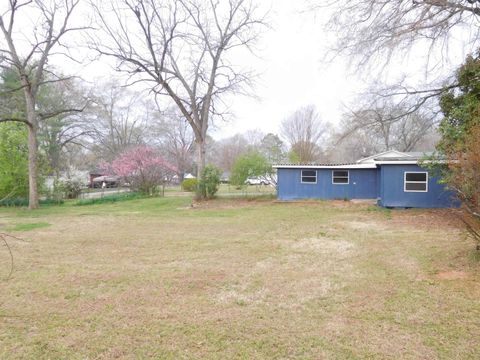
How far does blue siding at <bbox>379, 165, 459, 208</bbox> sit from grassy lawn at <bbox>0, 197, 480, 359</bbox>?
5531 millimetres

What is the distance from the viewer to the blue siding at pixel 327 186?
15562mm

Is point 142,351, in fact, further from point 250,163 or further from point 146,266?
point 250,163

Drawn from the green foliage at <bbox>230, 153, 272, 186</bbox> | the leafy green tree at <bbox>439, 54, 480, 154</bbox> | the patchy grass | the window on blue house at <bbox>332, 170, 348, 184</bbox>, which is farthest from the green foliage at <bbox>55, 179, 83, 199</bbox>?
the leafy green tree at <bbox>439, 54, 480, 154</bbox>

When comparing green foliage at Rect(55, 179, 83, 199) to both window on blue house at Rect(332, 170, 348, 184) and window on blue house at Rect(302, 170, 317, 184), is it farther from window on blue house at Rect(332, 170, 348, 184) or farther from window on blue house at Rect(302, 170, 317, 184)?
window on blue house at Rect(332, 170, 348, 184)

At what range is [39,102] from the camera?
25859 millimetres

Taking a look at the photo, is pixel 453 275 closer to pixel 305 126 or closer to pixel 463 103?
pixel 463 103

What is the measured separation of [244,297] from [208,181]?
13745 mm

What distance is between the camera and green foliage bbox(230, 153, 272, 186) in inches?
699

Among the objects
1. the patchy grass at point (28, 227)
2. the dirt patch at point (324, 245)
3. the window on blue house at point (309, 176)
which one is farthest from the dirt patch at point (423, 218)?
the patchy grass at point (28, 227)

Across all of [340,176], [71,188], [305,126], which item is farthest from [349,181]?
[305,126]

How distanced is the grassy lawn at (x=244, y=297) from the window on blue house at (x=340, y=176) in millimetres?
8426

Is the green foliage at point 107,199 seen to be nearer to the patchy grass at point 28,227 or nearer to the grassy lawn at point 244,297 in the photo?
the patchy grass at point 28,227

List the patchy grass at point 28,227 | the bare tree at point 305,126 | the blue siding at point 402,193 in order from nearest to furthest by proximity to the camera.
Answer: the patchy grass at point 28,227 → the blue siding at point 402,193 → the bare tree at point 305,126

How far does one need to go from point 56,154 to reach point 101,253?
2845 centimetres
